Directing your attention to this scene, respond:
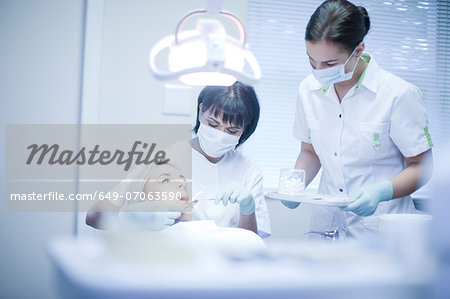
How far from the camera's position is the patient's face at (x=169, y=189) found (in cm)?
151

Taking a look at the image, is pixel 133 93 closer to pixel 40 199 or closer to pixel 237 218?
pixel 40 199

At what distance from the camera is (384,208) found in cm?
171

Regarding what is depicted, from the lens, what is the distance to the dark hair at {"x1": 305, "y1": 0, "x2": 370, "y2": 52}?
4.82 feet

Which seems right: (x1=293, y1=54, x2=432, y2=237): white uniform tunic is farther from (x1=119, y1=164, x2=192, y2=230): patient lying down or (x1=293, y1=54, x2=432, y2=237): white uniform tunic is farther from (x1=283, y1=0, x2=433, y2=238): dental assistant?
(x1=119, y1=164, x2=192, y2=230): patient lying down

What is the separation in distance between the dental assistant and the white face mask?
372mm

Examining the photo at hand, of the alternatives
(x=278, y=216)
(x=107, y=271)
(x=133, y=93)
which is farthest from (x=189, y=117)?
(x=107, y=271)

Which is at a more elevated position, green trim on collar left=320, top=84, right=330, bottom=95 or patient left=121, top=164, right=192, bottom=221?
green trim on collar left=320, top=84, right=330, bottom=95

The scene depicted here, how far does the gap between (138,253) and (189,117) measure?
158cm

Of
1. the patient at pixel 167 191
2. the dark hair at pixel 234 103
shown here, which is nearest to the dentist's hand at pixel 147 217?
the patient at pixel 167 191

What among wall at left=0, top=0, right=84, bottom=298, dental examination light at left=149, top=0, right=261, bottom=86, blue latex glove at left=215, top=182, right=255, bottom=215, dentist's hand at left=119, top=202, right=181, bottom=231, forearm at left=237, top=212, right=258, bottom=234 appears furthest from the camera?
wall at left=0, top=0, right=84, bottom=298

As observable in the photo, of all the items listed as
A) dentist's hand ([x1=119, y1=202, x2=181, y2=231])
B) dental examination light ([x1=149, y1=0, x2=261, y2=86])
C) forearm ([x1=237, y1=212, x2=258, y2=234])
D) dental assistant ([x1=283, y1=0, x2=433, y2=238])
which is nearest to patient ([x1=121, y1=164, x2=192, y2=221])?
dentist's hand ([x1=119, y1=202, x2=181, y2=231])

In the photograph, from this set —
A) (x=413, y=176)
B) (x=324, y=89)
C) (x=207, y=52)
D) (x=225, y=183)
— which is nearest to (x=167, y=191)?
(x=225, y=183)

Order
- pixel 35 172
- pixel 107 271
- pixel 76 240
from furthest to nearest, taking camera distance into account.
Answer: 1. pixel 35 172
2. pixel 76 240
3. pixel 107 271

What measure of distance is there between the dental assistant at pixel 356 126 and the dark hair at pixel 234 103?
0.31 m
